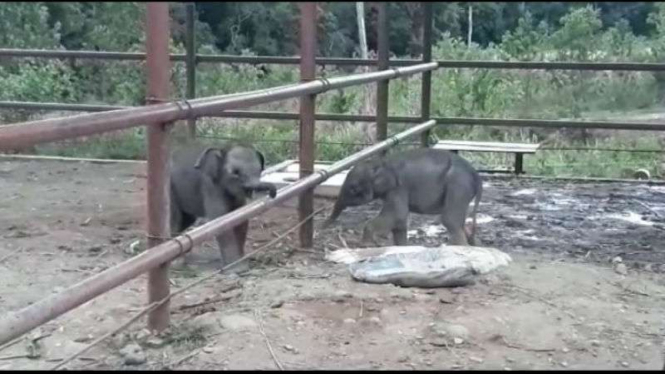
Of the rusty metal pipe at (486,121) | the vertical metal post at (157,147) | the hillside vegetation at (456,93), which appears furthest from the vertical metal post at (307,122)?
the hillside vegetation at (456,93)

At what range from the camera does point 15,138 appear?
238 centimetres

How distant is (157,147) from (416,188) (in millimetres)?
2622

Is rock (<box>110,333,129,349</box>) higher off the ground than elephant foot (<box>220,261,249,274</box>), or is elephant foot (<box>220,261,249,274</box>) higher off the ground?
rock (<box>110,333,129,349</box>)

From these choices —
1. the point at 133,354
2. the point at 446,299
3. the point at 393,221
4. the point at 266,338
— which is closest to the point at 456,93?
the point at 393,221

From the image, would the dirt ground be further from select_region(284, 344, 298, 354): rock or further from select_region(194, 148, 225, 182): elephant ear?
select_region(194, 148, 225, 182): elephant ear

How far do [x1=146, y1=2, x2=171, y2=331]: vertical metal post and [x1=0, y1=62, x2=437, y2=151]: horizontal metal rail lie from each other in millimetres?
76

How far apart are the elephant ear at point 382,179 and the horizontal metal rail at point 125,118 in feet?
3.05

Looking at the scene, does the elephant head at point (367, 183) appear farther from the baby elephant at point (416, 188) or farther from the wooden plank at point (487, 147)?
the wooden plank at point (487, 147)

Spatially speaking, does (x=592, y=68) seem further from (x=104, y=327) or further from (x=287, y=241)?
(x=104, y=327)

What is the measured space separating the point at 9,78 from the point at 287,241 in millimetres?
5391

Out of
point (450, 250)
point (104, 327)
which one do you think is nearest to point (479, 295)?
point (450, 250)

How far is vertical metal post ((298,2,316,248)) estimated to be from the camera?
4.88 meters

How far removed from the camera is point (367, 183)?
5.75m

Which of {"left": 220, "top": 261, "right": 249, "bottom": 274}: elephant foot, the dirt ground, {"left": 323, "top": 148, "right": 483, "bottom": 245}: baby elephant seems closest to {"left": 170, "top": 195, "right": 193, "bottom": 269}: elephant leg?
the dirt ground
